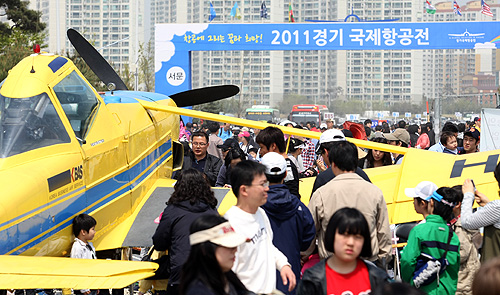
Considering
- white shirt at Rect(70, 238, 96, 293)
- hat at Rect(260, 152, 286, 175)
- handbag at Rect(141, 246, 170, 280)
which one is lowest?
handbag at Rect(141, 246, 170, 280)

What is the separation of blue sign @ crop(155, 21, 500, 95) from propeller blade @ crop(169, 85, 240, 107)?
13985 millimetres

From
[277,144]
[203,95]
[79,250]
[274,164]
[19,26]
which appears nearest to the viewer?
[274,164]

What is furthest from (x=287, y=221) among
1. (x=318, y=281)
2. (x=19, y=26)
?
(x=19, y=26)

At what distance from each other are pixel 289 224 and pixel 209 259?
Result: 1.90m

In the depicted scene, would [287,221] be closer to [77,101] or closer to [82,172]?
[82,172]

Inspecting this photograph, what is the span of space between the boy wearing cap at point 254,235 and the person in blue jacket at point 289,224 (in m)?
0.38

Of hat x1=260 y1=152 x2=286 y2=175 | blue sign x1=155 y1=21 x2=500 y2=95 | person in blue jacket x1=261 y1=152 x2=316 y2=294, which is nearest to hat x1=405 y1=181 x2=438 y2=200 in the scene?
person in blue jacket x1=261 y1=152 x2=316 y2=294

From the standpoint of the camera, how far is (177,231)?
5348 millimetres

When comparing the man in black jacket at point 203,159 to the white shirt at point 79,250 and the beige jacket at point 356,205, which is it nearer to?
the white shirt at point 79,250

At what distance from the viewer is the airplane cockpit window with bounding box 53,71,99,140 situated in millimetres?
6461

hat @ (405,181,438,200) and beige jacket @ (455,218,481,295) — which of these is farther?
beige jacket @ (455,218,481,295)

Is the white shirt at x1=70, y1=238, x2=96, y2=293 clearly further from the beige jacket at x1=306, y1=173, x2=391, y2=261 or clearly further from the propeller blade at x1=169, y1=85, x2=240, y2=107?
the propeller blade at x1=169, y1=85, x2=240, y2=107

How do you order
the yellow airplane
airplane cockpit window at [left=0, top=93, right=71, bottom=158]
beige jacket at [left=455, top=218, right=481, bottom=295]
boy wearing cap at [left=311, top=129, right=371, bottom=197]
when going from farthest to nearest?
boy wearing cap at [left=311, top=129, right=371, bottom=197] → airplane cockpit window at [left=0, top=93, right=71, bottom=158] → beige jacket at [left=455, top=218, right=481, bottom=295] → the yellow airplane

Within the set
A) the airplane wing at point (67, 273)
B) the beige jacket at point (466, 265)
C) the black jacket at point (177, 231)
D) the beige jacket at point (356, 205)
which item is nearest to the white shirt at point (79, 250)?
the black jacket at point (177, 231)
